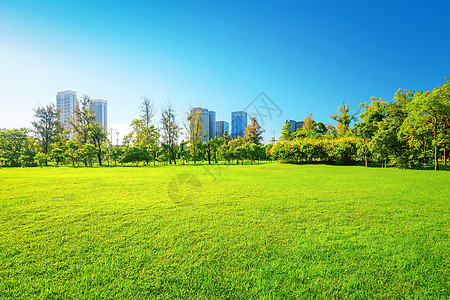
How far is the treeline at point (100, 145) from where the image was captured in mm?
19236

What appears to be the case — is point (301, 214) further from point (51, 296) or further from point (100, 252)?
point (51, 296)

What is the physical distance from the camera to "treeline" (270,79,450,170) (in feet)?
40.2

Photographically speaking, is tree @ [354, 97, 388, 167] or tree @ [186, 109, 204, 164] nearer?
tree @ [354, 97, 388, 167]

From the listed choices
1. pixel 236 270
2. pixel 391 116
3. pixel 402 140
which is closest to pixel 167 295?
pixel 236 270

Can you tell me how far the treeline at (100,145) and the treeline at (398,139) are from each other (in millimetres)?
6420

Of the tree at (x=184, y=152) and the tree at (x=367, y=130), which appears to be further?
the tree at (x=184, y=152)

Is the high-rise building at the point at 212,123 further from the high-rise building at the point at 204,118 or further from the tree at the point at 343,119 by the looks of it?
the tree at the point at 343,119

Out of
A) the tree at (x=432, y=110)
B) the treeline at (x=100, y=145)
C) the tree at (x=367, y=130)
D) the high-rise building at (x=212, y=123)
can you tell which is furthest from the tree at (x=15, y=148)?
the tree at (x=432, y=110)

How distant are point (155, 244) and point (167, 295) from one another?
0.87m

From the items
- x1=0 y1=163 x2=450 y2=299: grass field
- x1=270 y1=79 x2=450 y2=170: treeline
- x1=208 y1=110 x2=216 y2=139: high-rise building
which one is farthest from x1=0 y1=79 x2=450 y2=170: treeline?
x1=0 y1=163 x2=450 y2=299: grass field

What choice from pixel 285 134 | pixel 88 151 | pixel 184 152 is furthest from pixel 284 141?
pixel 88 151

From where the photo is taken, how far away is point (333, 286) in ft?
5.29

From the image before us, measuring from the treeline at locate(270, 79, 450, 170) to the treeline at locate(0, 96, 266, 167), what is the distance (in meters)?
6.42

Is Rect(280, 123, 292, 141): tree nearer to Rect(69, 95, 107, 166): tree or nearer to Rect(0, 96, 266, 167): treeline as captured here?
Rect(0, 96, 266, 167): treeline
